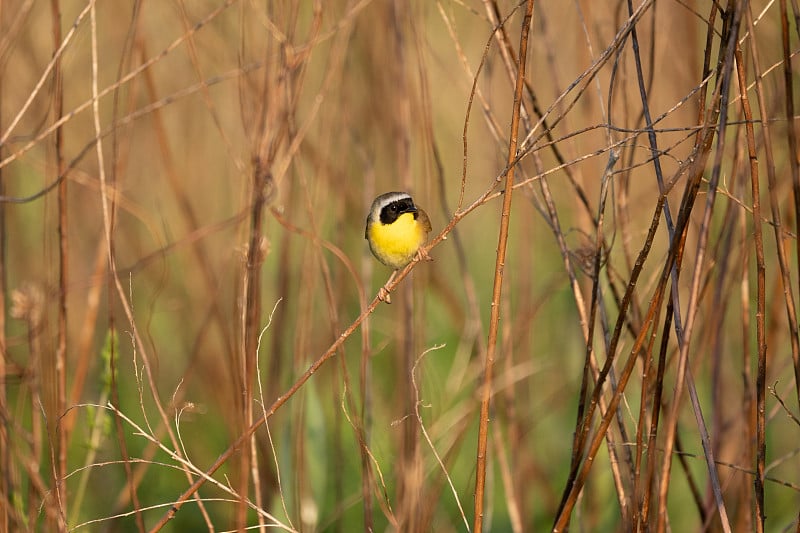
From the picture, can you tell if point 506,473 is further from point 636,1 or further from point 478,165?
point 478,165

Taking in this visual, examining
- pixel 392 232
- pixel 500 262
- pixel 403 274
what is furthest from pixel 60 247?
pixel 392 232

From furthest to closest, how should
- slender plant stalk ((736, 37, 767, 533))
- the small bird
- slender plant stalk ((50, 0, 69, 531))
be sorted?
1. the small bird
2. slender plant stalk ((50, 0, 69, 531))
3. slender plant stalk ((736, 37, 767, 533))

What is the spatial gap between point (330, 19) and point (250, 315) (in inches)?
40.1

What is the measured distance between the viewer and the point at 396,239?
239 cm

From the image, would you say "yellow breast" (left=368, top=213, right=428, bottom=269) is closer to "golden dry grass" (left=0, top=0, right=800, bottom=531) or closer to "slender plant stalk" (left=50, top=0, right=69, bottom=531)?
"golden dry grass" (left=0, top=0, right=800, bottom=531)

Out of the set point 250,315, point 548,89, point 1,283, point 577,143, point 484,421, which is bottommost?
point 484,421

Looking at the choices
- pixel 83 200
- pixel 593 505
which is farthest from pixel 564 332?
pixel 83 200

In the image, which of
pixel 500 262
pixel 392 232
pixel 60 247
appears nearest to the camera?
pixel 500 262

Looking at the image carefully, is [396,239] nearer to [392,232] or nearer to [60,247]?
[392,232]

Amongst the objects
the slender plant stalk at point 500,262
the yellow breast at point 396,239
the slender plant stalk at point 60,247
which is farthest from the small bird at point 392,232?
the slender plant stalk at point 500,262

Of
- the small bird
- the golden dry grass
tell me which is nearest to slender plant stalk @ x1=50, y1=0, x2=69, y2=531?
the golden dry grass

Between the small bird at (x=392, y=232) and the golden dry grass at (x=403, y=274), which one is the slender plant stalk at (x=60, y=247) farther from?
the small bird at (x=392, y=232)

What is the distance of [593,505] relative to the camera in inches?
88.8

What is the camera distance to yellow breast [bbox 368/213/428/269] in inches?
94.3
